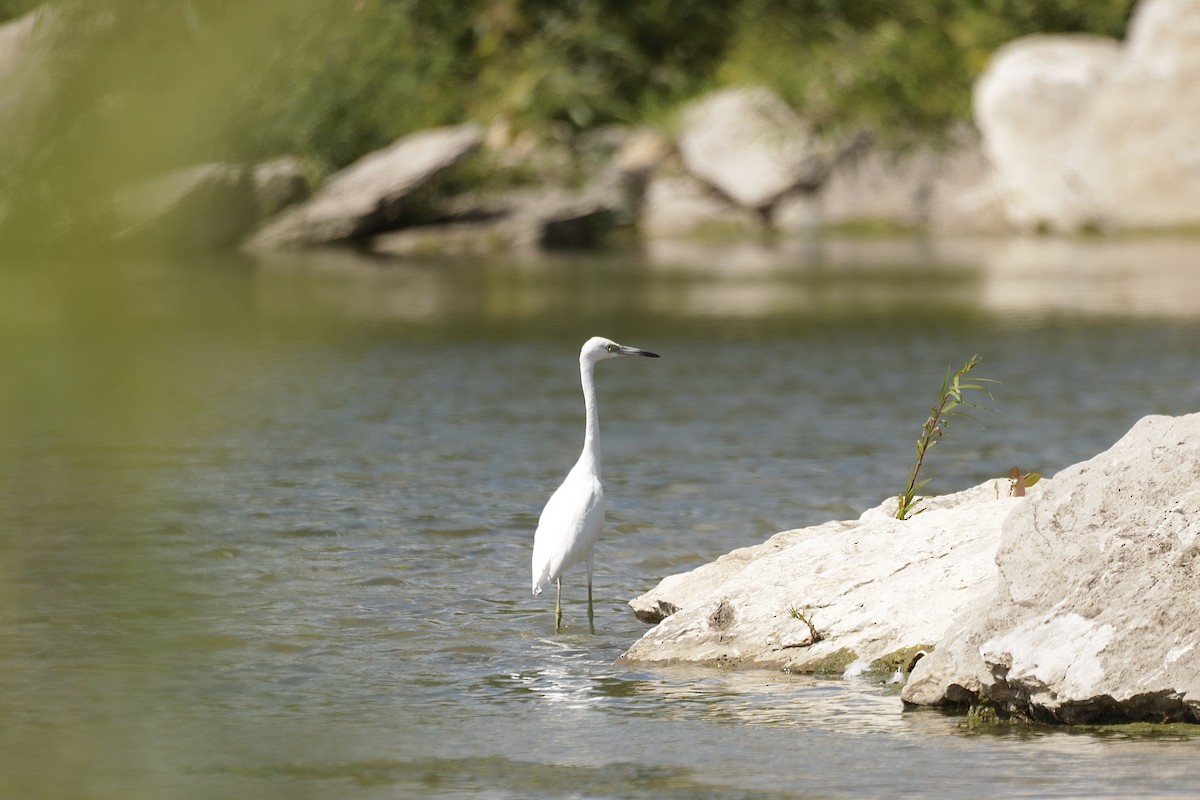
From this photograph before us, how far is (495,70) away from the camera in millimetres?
37562

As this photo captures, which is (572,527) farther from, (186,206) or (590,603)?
(186,206)

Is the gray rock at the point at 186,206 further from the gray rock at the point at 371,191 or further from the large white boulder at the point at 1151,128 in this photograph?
the large white boulder at the point at 1151,128

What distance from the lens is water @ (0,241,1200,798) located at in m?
2.56

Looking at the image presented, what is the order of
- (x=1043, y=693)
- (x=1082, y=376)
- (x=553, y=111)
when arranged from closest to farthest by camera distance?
(x=1043, y=693)
(x=1082, y=376)
(x=553, y=111)

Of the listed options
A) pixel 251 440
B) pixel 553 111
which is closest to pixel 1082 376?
pixel 251 440

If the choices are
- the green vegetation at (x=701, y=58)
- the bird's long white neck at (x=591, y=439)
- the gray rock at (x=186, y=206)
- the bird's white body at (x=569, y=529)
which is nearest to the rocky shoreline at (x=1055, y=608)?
the bird's white body at (x=569, y=529)

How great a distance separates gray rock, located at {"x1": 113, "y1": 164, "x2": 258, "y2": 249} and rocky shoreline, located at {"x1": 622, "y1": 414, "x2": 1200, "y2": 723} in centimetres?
387

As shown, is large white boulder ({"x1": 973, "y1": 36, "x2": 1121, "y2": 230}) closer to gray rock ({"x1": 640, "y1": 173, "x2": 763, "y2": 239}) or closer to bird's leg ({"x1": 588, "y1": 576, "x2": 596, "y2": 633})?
gray rock ({"x1": 640, "y1": 173, "x2": 763, "y2": 239})

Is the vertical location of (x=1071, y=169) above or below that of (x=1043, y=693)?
above

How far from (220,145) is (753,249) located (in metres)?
29.6

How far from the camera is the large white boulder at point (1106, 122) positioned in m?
30.3

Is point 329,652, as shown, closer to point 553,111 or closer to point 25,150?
point 25,150

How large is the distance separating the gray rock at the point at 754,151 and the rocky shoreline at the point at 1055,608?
27578mm

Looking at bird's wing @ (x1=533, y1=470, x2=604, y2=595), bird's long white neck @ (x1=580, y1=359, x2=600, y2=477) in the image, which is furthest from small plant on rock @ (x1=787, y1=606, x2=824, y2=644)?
bird's long white neck @ (x1=580, y1=359, x2=600, y2=477)
